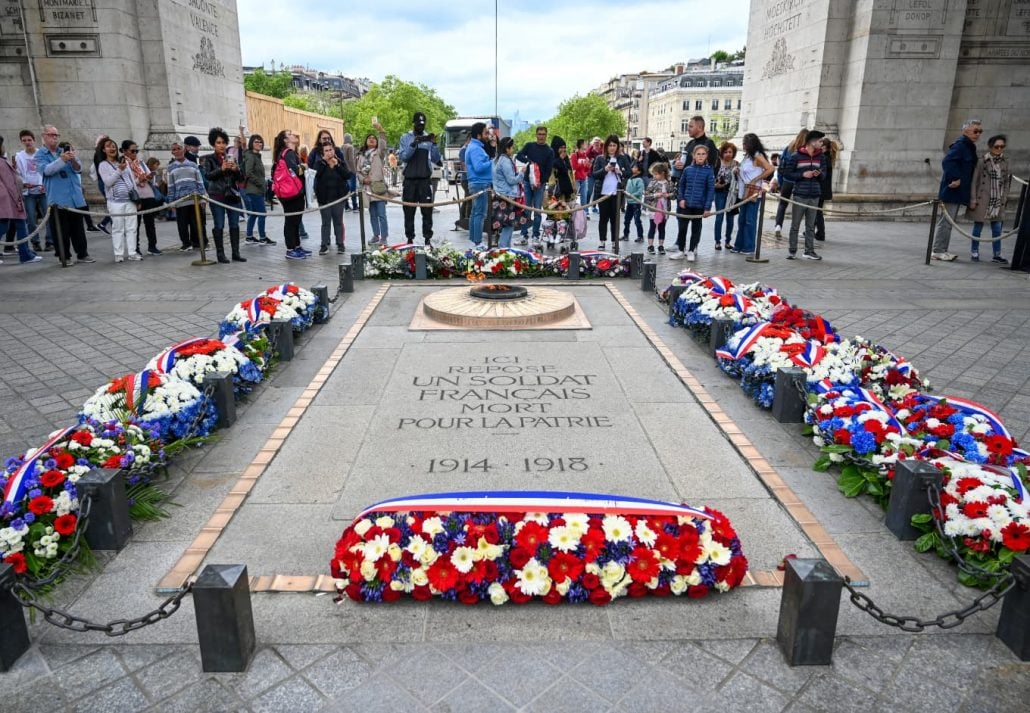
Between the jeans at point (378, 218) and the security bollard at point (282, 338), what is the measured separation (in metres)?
6.64

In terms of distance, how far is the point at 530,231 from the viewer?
13516 millimetres

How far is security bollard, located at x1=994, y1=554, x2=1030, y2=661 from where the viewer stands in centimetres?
254

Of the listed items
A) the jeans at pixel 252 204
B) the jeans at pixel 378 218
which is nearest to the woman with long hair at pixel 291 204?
the jeans at pixel 252 204

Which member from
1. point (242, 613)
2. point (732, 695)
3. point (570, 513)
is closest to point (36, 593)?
point (242, 613)

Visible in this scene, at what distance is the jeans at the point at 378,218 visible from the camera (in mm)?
12414

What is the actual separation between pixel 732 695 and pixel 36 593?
2743 millimetres

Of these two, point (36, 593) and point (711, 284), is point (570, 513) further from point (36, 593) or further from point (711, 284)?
point (711, 284)

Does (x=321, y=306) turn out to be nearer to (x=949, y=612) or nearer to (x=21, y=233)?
(x=949, y=612)

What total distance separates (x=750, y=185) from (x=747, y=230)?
99 centimetres

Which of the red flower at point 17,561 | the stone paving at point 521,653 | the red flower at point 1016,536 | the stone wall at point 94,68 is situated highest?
the stone wall at point 94,68

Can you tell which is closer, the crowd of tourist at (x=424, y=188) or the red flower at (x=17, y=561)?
the red flower at (x=17, y=561)

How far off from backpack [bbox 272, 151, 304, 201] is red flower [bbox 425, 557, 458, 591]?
9.42 m

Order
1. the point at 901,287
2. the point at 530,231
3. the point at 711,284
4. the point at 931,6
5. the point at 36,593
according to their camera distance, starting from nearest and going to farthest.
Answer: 1. the point at 36,593
2. the point at 711,284
3. the point at 901,287
4. the point at 530,231
5. the point at 931,6

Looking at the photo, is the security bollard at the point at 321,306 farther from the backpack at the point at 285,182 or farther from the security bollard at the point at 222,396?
the backpack at the point at 285,182
